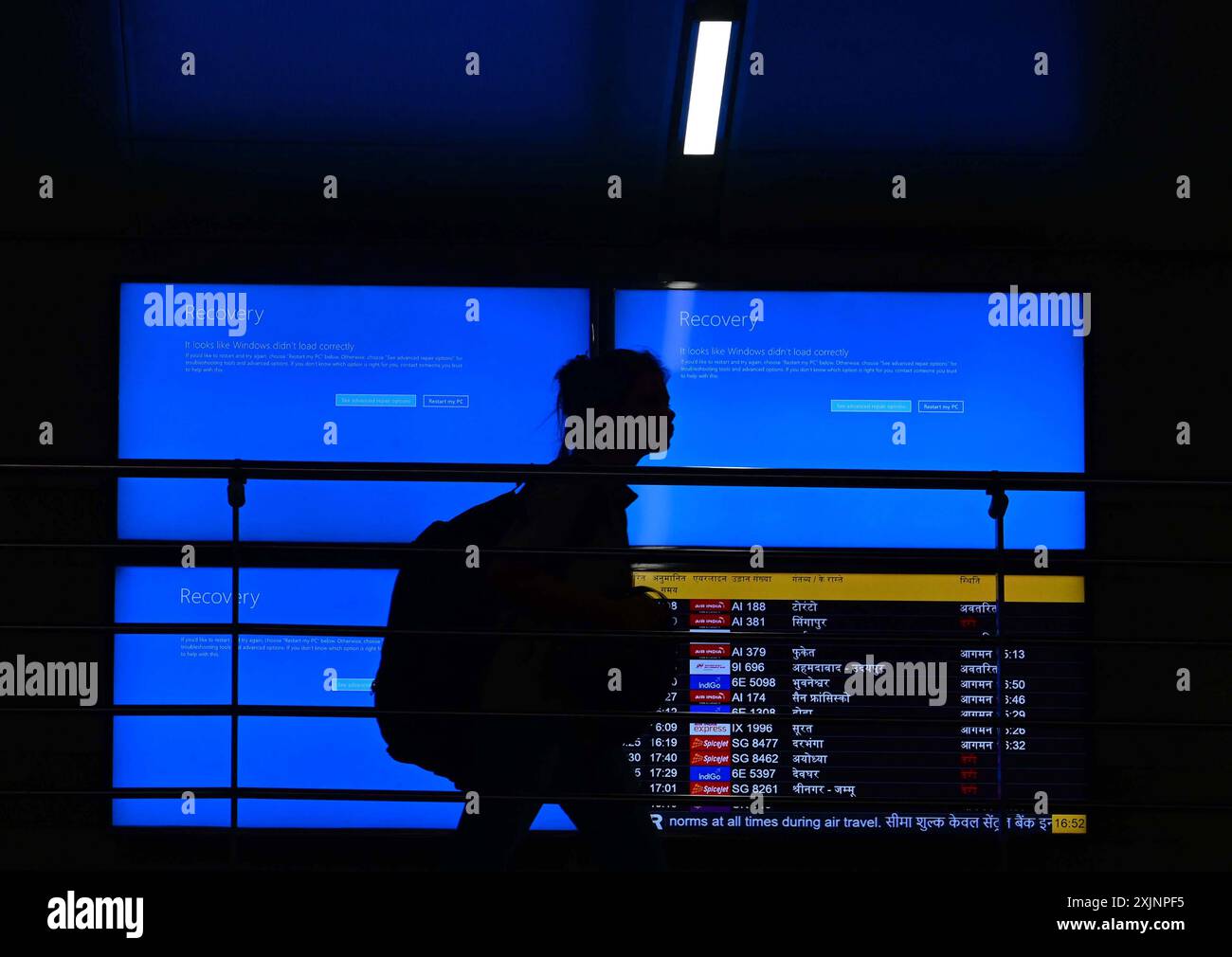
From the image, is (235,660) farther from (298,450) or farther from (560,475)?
(298,450)

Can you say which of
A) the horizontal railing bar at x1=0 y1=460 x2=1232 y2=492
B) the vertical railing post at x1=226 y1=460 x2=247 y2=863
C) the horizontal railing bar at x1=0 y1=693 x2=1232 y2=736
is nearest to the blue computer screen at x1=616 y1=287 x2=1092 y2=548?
the horizontal railing bar at x1=0 y1=460 x2=1232 y2=492

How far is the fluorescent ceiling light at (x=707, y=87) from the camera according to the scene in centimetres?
353

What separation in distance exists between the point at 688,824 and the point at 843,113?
2290 millimetres

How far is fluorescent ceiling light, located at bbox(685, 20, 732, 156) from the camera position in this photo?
3529 mm

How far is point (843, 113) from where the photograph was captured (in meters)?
3.91

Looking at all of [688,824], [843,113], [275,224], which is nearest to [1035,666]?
[688,824]

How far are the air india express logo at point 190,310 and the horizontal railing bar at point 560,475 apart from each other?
5.02 feet

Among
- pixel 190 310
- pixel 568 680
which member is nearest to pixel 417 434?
pixel 190 310

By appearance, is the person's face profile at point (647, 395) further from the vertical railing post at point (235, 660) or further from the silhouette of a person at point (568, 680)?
the vertical railing post at point (235, 660)

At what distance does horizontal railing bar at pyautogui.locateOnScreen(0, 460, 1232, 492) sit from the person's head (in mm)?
127

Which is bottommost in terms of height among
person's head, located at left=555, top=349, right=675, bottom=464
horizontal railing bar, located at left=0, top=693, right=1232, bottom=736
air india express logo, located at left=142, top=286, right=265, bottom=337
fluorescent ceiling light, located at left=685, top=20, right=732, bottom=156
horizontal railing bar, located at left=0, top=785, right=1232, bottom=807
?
horizontal railing bar, located at left=0, top=785, right=1232, bottom=807

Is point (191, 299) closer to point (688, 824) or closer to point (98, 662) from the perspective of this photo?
point (98, 662)

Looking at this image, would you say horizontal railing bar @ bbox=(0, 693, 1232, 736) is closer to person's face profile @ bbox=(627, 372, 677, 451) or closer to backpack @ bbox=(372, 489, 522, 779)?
backpack @ bbox=(372, 489, 522, 779)

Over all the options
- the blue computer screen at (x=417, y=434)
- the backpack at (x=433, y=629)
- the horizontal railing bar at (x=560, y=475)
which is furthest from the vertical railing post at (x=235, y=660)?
the blue computer screen at (x=417, y=434)
